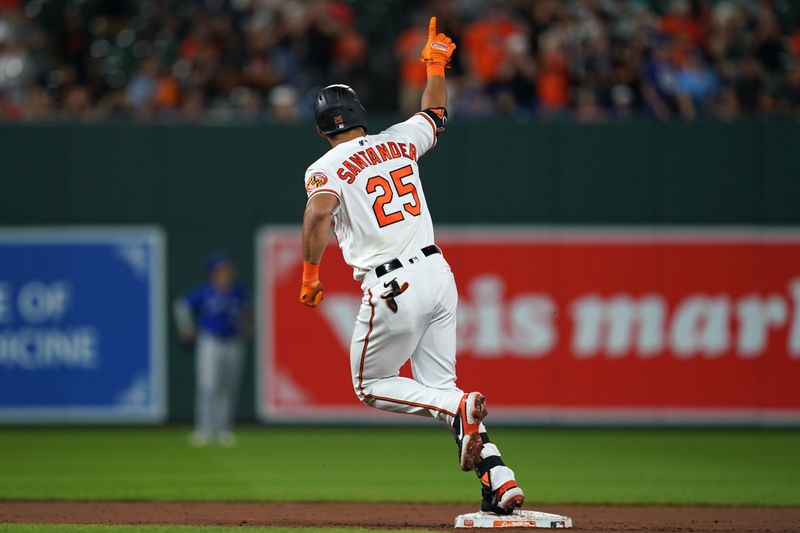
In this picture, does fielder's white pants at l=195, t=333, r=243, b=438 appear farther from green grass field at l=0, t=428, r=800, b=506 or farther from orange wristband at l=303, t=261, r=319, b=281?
orange wristband at l=303, t=261, r=319, b=281

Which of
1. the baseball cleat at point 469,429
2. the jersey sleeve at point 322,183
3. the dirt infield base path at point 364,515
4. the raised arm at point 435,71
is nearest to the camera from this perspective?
the baseball cleat at point 469,429

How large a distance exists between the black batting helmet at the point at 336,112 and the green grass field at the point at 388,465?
327cm

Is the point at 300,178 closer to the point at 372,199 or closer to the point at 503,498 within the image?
the point at 372,199

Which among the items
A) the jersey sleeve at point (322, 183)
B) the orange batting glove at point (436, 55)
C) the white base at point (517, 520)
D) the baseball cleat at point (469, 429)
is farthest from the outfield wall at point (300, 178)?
the baseball cleat at point (469, 429)

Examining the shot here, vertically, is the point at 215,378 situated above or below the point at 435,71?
below

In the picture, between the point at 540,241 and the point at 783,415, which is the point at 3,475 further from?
the point at 783,415

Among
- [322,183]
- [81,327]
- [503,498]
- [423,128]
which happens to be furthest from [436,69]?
[81,327]

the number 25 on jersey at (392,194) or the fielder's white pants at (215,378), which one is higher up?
the number 25 on jersey at (392,194)

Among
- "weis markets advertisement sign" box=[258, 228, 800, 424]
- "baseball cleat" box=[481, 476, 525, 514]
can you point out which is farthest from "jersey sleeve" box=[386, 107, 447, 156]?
"weis markets advertisement sign" box=[258, 228, 800, 424]

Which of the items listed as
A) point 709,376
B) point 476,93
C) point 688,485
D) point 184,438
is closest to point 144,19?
point 476,93

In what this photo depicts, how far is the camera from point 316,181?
666 cm

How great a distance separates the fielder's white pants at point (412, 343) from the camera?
661cm

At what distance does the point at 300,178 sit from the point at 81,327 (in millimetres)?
3103

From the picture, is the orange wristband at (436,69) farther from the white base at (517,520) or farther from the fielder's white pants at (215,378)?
the fielder's white pants at (215,378)
